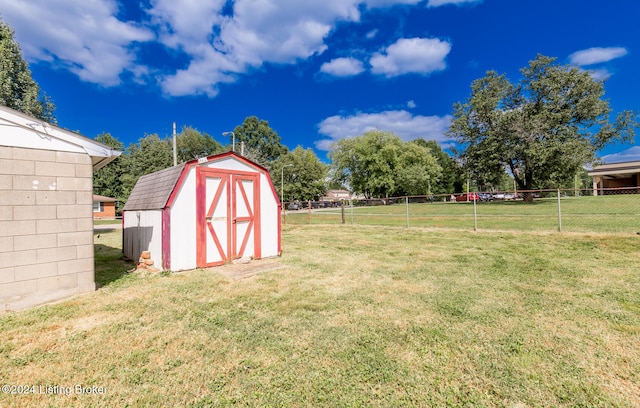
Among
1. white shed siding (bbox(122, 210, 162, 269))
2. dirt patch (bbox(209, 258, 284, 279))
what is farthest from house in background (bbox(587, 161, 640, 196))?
white shed siding (bbox(122, 210, 162, 269))

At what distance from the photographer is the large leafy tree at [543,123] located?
2309 centimetres

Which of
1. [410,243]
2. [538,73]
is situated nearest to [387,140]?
[538,73]

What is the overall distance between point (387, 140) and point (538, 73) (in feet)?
73.0

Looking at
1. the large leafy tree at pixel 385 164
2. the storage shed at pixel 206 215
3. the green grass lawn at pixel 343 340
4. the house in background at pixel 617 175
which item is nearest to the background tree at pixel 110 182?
the large leafy tree at pixel 385 164

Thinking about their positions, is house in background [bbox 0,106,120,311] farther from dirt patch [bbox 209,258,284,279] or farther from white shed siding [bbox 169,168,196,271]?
dirt patch [bbox 209,258,284,279]

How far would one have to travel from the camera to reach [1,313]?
11.6ft

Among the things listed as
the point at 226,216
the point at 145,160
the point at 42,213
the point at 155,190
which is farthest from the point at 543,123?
the point at 145,160

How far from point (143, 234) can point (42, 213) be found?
9.44 feet

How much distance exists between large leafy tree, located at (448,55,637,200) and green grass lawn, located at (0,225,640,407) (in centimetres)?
2396

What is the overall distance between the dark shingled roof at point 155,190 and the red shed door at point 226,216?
623 mm

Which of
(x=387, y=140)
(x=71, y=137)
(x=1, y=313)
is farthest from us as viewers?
(x=387, y=140)

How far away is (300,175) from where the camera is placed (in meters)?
44.5

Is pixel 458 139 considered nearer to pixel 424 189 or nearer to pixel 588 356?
pixel 424 189

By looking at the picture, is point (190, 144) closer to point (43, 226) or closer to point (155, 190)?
point (155, 190)
